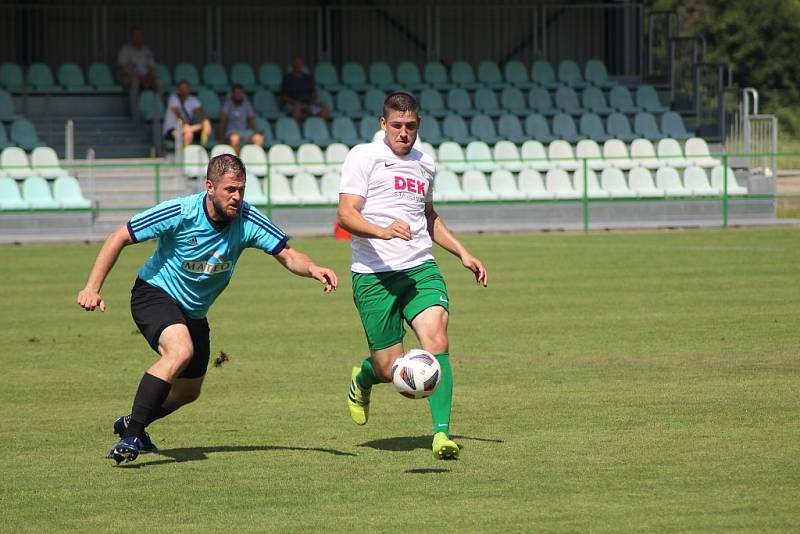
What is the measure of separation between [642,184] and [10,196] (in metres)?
12.7

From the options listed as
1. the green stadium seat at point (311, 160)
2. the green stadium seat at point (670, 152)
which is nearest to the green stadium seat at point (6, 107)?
the green stadium seat at point (311, 160)

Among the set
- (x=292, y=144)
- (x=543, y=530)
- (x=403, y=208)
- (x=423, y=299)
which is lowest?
(x=543, y=530)

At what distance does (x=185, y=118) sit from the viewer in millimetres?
26422

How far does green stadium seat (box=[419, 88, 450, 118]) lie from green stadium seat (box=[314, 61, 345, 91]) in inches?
76.7

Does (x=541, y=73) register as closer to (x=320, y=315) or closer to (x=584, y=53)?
(x=584, y=53)

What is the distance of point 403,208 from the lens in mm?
7773

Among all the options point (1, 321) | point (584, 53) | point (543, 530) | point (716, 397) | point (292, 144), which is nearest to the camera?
point (543, 530)

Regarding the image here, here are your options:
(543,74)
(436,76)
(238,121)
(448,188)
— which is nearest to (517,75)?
(543,74)

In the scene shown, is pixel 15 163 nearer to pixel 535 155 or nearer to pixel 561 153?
pixel 535 155

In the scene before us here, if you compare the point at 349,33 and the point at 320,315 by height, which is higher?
the point at 349,33

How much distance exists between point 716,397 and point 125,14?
85.7ft

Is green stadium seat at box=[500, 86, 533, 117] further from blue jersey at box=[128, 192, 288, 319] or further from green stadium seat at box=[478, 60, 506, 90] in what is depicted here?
blue jersey at box=[128, 192, 288, 319]

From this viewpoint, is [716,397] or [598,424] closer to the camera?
[598,424]

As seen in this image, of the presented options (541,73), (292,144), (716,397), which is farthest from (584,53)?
(716,397)
